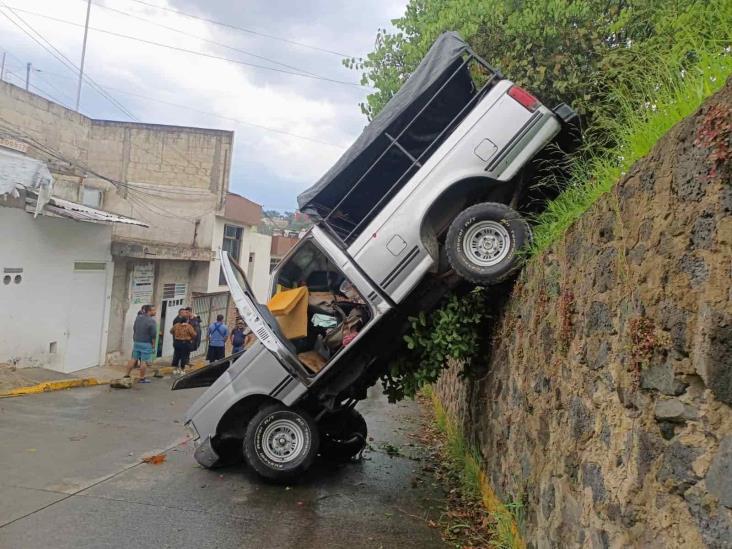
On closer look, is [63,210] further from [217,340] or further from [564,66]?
[564,66]

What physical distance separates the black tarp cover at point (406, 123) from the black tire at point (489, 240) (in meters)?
1.58

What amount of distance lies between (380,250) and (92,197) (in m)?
16.6

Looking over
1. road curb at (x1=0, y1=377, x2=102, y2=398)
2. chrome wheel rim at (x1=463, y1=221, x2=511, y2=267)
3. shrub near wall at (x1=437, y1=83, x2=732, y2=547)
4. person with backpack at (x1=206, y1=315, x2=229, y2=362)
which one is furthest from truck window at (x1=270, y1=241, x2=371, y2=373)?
person with backpack at (x1=206, y1=315, x2=229, y2=362)

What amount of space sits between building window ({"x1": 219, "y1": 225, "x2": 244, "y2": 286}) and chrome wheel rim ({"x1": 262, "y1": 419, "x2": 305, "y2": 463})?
17548 millimetres

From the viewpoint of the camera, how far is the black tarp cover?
6711 mm

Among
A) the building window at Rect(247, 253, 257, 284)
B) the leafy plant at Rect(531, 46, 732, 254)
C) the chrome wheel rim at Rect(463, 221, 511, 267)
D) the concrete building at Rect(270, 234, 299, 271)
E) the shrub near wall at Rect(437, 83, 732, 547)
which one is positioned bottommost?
the shrub near wall at Rect(437, 83, 732, 547)

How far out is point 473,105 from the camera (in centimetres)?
679

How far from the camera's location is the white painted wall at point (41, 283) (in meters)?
12.7

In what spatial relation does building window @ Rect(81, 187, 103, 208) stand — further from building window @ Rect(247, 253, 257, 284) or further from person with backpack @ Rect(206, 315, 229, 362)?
building window @ Rect(247, 253, 257, 284)

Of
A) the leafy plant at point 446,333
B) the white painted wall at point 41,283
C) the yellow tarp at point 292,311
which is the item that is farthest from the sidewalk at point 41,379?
the leafy plant at point 446,333

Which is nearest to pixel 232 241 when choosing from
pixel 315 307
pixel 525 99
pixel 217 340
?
pixel 217 340

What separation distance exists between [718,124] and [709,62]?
4.18 ft

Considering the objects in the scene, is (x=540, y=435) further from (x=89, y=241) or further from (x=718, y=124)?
(x=89, y=241)

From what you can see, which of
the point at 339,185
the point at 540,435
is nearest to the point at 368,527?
the point at 540,435
